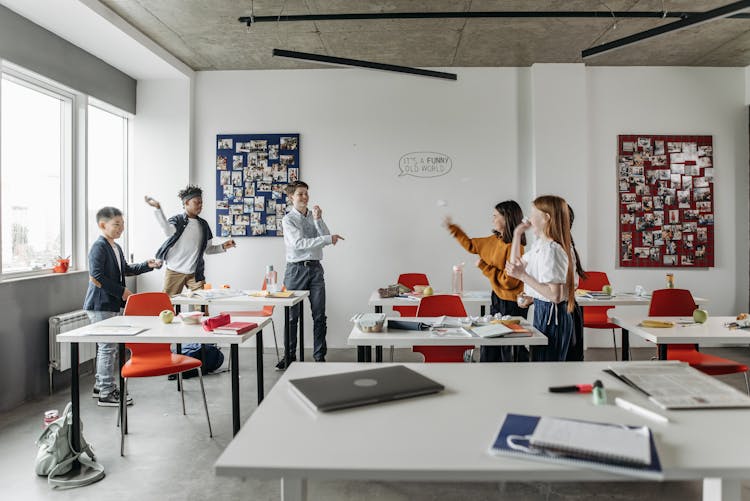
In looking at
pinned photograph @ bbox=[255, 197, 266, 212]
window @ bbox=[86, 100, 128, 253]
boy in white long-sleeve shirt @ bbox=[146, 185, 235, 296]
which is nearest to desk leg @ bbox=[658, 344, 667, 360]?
boy in white long-sleeve shirt @ bbox=[146, 185, 235, 296]

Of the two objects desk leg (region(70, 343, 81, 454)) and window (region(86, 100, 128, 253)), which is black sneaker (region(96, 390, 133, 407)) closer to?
desk leg (region(70, 343, 81, 454))

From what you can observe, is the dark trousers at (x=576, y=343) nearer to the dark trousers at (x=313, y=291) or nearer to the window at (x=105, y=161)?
the dark trousers at (x=313, y=291)

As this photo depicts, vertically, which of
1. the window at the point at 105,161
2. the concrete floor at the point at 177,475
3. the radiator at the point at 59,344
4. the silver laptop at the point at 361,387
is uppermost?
the window at the point at 105,161

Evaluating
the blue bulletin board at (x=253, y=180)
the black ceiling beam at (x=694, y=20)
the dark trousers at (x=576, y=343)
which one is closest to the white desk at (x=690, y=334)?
the dark trousers at (x=576, y=343)

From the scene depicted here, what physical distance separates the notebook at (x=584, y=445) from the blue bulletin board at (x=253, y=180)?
5.30 metres

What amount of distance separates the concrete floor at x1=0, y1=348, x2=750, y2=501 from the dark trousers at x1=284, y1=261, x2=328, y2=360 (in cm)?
108

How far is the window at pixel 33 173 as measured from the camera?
4324 mm

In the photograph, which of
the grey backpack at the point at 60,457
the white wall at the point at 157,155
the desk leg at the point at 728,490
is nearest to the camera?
the desk leg at the point at 728,490

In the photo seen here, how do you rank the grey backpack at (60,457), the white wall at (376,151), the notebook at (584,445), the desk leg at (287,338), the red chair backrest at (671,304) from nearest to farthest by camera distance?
the notebook at (584,445) < the grey backpack at (60,457) < the red chair backrest at (671,304) < the desk leg at (287,338) < the white wall at (376,151)

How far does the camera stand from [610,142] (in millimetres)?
6277

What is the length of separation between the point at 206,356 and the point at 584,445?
4.47 m

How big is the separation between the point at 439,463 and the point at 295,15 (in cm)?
428

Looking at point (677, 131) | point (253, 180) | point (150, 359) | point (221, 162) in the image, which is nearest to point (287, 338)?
point (150, 359)

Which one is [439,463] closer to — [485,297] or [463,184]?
[485,297]
